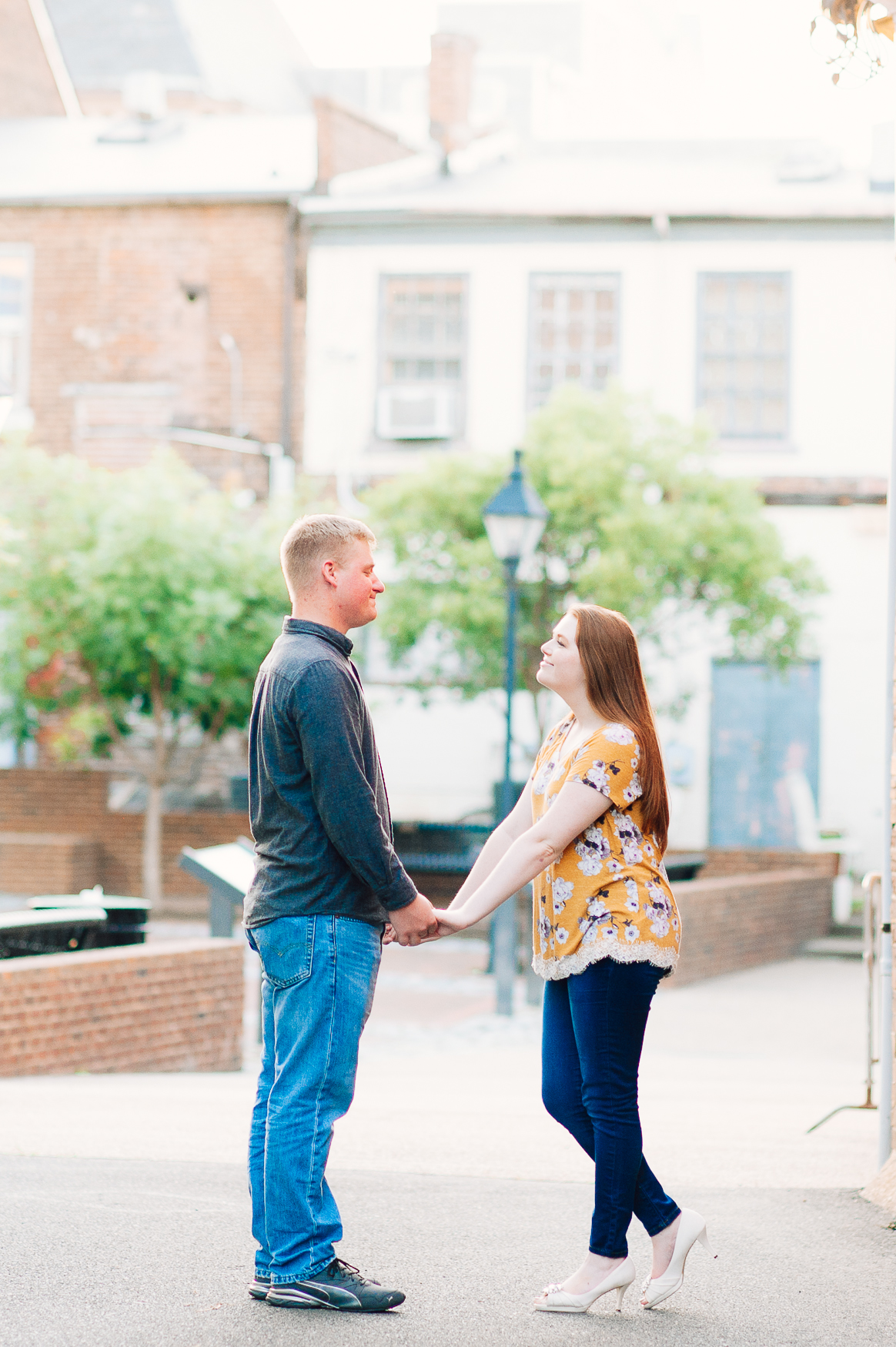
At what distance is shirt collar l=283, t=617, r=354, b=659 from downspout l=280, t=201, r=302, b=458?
59.5ft

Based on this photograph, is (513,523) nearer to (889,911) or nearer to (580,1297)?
(889,911)

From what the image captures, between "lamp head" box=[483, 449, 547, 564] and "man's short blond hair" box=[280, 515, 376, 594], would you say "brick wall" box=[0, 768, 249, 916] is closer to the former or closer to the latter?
"lamp head" box=[483, 449, 547, 564]

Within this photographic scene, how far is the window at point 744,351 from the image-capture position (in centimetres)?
2152

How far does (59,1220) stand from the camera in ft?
14.9

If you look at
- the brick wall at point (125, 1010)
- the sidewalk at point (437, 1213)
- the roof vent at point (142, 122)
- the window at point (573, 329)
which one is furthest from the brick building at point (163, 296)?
the sidewalk at point (437, 1213)

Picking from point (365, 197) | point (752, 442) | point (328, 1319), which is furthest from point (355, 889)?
point (365, 197)

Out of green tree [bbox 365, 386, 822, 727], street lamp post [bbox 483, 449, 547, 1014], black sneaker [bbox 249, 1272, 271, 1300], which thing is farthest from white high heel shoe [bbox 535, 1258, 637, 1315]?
green tree [bbox 365, 386, 822, 727]

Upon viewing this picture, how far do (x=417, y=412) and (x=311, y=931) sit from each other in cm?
1848

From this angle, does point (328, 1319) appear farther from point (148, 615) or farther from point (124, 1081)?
point (148, 615)

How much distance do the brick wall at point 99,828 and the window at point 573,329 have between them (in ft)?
23.5

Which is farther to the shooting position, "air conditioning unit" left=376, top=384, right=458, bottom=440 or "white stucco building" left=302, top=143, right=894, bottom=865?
"air conditioning unit" left=376, top=384, right=458, bottom=440

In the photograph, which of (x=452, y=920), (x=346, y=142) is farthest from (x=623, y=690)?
(x=346, y=142)

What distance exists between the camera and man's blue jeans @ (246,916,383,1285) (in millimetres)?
3836

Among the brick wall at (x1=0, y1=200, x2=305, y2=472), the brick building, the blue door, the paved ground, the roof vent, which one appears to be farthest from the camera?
the roof vent
